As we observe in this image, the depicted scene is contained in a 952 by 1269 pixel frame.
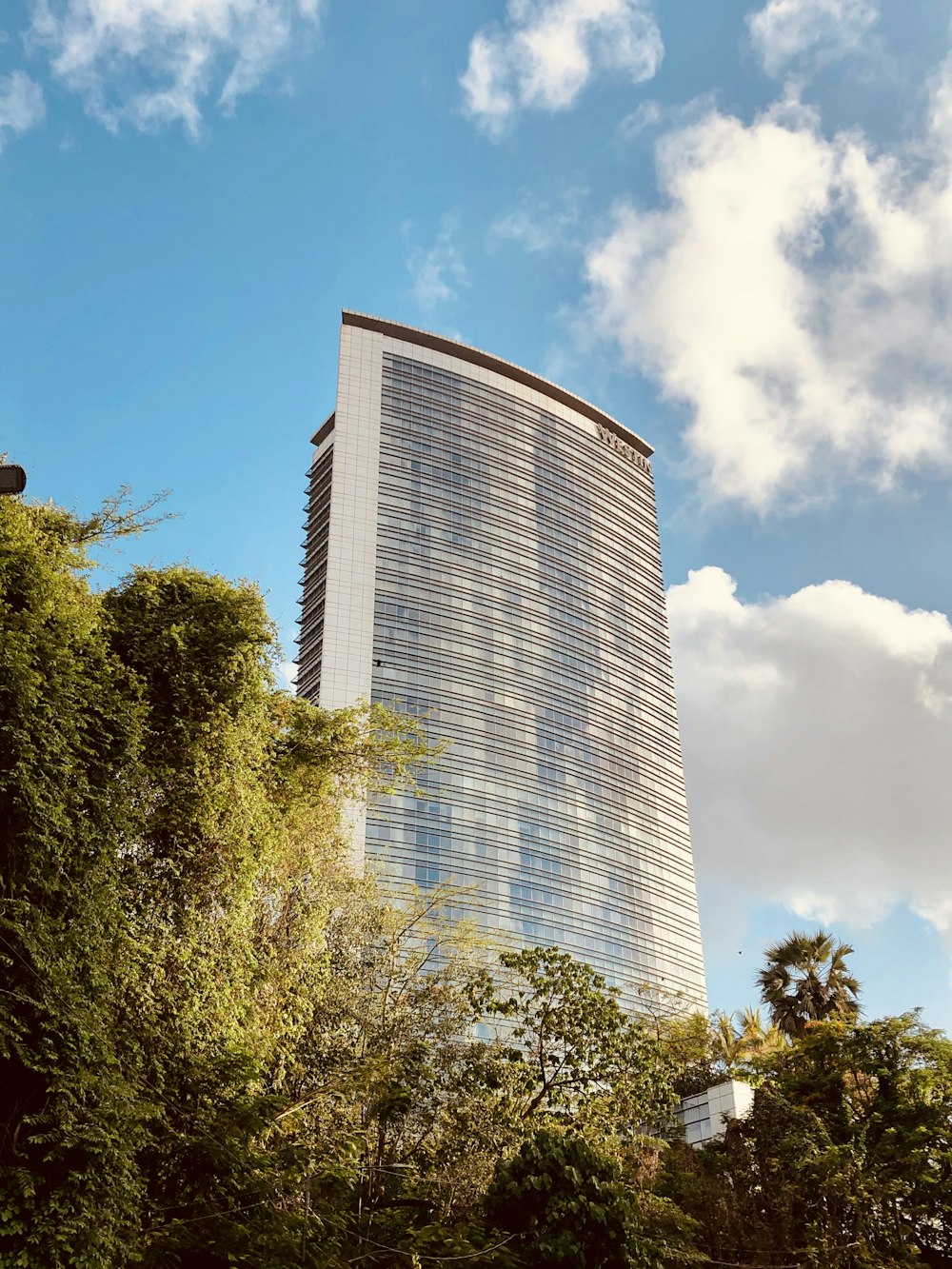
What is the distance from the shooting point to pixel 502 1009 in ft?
53.8

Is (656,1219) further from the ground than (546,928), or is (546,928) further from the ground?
(546,928)

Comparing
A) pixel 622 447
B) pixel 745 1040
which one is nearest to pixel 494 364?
pixel 622 447

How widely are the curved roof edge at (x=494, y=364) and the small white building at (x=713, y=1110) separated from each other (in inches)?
2820

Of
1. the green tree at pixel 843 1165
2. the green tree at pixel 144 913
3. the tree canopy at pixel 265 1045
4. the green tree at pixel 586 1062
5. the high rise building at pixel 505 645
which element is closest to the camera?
the green tree at pixel 144 913

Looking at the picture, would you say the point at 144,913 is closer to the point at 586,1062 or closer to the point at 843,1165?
Result: the point at 586,1062

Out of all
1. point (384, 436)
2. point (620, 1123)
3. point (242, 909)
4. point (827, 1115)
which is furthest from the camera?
point (384, 436)

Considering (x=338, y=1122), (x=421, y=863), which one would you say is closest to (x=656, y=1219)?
(x=338, y=1122)

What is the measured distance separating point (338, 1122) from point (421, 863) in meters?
54.5

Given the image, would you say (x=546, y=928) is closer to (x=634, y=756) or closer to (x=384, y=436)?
(x=634, y=756)

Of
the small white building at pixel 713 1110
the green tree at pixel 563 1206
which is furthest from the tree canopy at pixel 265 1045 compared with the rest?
the small white building at pixel 713 1110

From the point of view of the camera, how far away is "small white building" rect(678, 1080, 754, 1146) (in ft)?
75.7

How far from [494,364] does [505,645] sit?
93.7 feet

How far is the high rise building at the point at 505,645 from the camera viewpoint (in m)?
71.9

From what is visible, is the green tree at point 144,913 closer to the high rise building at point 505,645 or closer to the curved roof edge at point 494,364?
the high rise building at point 505,645
